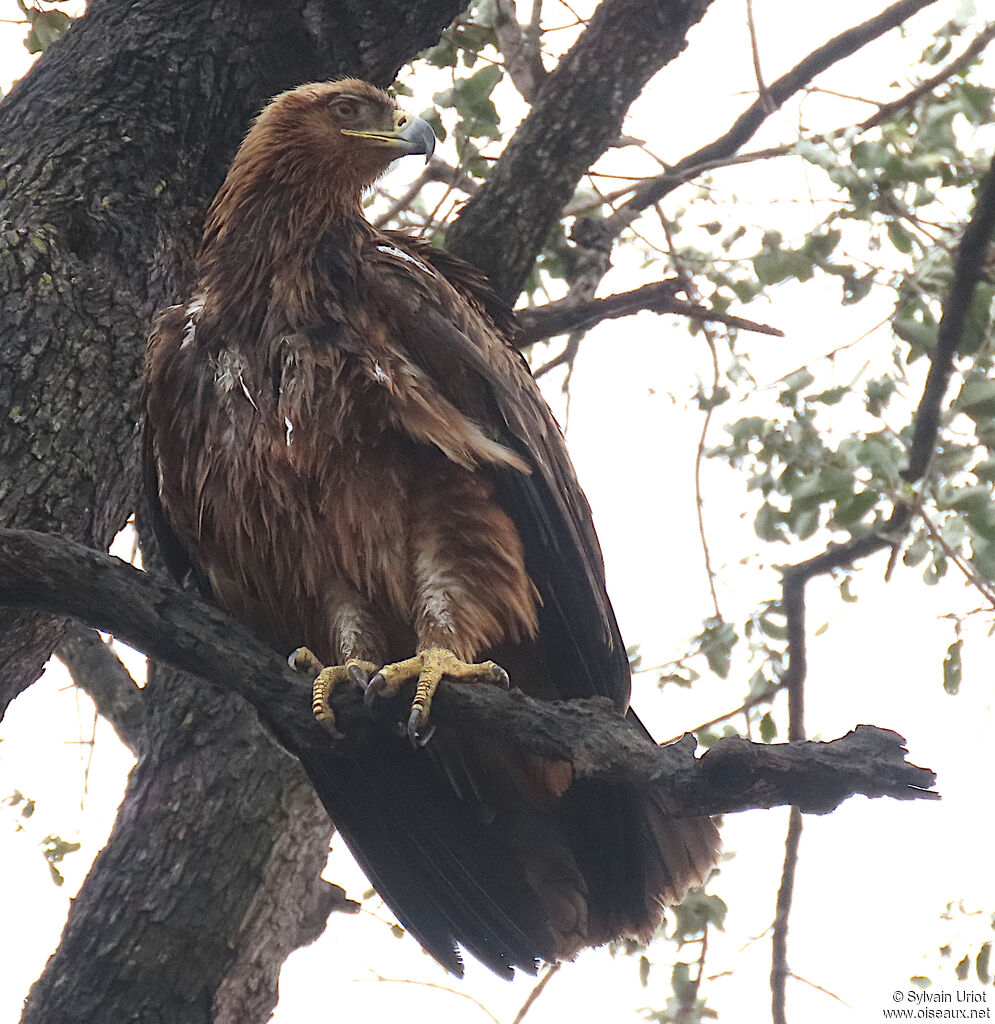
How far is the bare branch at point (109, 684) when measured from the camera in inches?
187

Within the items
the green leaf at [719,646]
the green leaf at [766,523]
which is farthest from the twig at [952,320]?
the green leaf at [719,646]

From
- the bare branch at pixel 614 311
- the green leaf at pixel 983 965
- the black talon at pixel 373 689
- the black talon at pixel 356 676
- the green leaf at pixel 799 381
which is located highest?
the bare branch at pixel 614 311

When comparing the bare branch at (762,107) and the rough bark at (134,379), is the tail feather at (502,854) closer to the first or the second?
the rough bark at (134,379)

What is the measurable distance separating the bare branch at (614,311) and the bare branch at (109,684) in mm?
1955

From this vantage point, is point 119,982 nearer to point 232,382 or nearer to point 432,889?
point 432,889

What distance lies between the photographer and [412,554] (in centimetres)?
303

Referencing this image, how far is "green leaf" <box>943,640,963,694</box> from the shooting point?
346 cm

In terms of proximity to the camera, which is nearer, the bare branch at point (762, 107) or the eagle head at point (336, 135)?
the eagle head at point (336, 135)

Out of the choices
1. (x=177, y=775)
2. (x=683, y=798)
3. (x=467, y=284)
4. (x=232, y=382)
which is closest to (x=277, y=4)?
(x=467, y=284)

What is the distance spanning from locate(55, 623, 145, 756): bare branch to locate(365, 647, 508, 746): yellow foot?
2380 millimetres

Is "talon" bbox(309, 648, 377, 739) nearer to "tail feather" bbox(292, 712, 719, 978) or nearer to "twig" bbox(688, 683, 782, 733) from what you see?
"tail feather" bbox(292, 712, 719, 978)

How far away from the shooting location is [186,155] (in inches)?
134

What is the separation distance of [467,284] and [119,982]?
2.09 m

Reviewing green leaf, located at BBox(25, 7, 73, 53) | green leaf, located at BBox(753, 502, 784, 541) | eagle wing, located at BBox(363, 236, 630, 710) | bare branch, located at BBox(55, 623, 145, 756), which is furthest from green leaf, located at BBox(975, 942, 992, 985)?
green leaf, located at BBox(25, 7, 73, 53)
